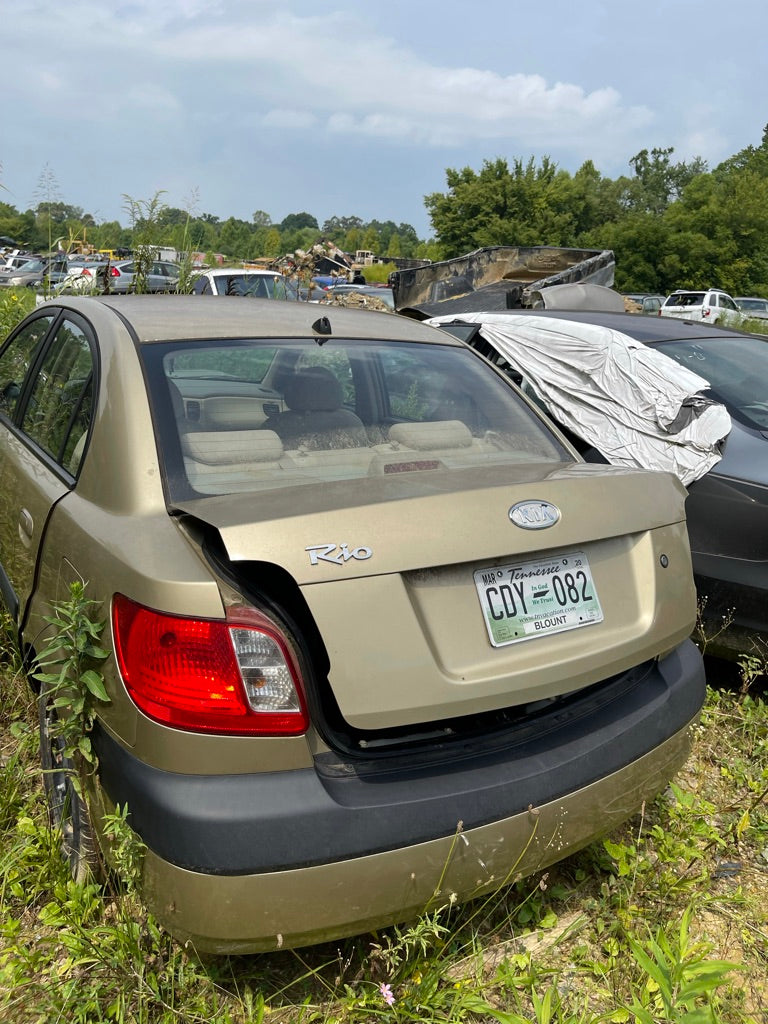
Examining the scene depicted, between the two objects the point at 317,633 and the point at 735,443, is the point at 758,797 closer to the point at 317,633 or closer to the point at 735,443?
the point at 735,443

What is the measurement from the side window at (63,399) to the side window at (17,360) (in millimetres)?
243

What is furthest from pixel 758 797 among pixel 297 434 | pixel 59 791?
pixel 59 791

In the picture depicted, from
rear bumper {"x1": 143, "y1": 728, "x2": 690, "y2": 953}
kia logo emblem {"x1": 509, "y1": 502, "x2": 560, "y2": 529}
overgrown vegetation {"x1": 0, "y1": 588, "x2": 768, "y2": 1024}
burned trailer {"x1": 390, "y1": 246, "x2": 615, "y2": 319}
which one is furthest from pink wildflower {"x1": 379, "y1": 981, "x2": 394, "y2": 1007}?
burned trailer {"x1": 390, "y1": 246, "x2": 615, "y2": 319}

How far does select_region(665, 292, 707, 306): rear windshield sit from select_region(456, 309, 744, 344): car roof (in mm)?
26289

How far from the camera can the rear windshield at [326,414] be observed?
2.18m

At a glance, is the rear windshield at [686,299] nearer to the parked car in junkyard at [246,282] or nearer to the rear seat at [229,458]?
the parked car in junkyard at [246,282]

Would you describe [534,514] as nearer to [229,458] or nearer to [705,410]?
[229,458]

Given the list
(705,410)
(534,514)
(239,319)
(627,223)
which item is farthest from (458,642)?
(627,223)

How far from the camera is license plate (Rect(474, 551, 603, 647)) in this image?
1.86 metres

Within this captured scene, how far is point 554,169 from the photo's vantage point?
54719 mm

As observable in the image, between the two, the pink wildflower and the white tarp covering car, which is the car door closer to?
the pink wildflower

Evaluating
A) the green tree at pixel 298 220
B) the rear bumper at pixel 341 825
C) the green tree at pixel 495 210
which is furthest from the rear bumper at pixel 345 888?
the green tree at pixel 298 220

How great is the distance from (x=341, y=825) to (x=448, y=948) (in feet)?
2.44

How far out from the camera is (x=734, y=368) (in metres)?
4.20
